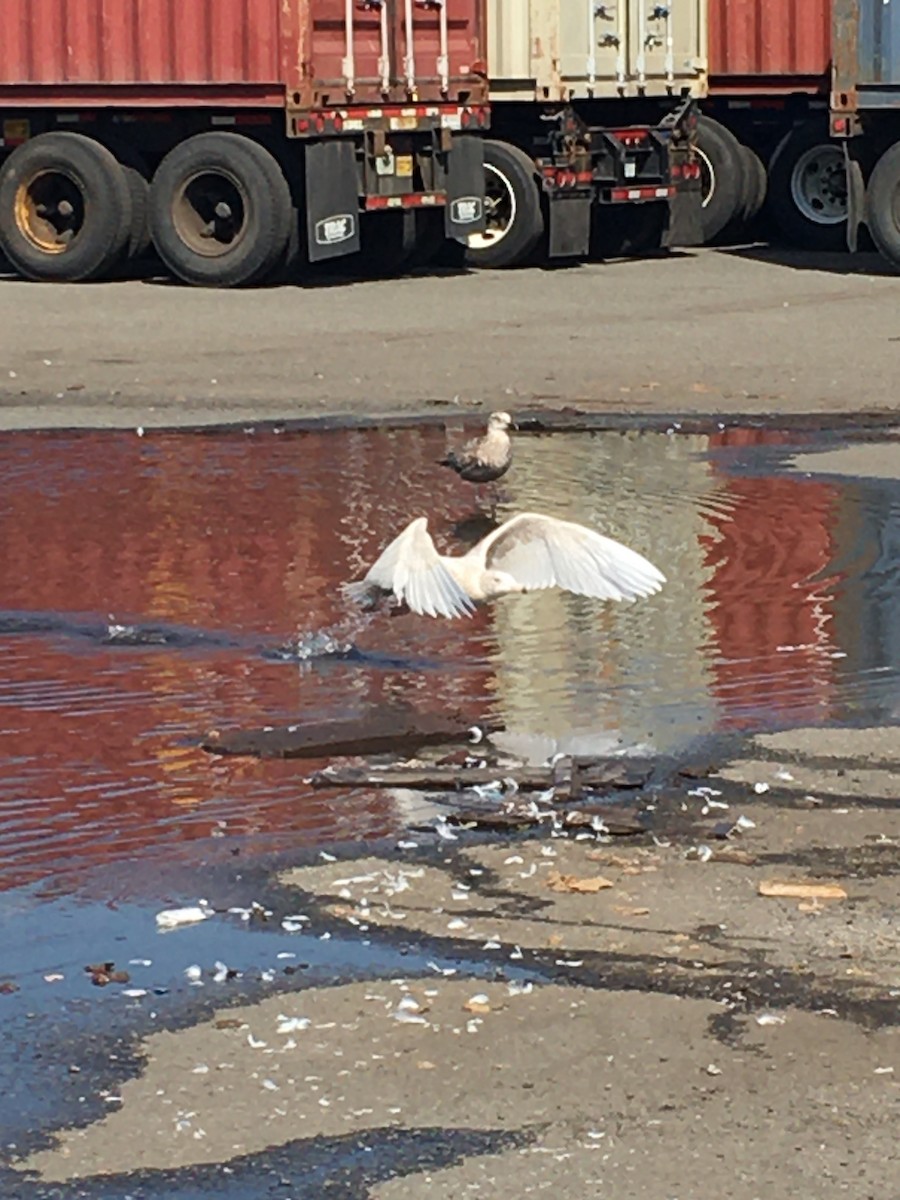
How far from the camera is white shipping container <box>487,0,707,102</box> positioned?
22.5 meters

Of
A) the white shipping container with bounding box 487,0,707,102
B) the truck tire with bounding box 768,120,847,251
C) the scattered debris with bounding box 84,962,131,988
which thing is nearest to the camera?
the scattered debris with bounding box 84,962,131,988

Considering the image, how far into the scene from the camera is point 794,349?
55.8 ft

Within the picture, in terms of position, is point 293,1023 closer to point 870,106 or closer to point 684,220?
point 870,106

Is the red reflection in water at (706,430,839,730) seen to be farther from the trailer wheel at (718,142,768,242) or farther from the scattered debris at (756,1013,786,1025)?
the trailer wheel at (718,142,768,242)

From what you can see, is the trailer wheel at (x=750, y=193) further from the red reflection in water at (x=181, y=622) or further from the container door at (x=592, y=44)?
the red reflection in water at (x=181, y=622)

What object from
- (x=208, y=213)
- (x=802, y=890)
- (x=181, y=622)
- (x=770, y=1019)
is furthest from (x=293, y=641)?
(x=208, y=213)

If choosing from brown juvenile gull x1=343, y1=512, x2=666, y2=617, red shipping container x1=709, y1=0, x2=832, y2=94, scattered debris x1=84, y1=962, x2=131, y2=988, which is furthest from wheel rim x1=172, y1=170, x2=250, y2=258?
scattered debris x1=84, y1=962, x2=131, y2=988

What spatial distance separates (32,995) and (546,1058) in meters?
1.06

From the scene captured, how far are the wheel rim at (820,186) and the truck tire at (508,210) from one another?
8.84 ft

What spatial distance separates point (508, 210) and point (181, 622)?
14.5 meters

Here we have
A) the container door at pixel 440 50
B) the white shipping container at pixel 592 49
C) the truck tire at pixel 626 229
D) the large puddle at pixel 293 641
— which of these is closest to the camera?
the large puddle at pixel 293 641

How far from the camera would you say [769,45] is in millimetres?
24000

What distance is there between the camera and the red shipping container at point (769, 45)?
937 inches

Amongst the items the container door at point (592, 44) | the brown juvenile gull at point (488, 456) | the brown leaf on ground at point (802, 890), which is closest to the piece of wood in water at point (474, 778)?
the brown leaf on ground at point (802, 890)
